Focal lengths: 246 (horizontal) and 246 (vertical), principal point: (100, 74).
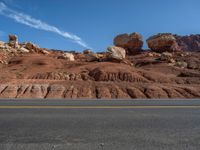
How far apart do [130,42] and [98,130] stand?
5152cm

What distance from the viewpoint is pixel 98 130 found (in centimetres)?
532

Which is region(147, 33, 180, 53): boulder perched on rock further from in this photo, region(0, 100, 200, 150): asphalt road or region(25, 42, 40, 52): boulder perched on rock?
region(0, 100, 200, 150): asphalt road

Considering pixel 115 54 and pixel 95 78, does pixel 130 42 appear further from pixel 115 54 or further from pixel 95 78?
pixel 95 78

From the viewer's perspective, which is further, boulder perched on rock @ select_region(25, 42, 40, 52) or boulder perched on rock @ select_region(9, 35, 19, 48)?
boulder perched on rock @ select_region(9, 35, 19, 48)

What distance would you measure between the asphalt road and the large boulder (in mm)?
49019

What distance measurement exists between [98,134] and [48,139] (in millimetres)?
1009

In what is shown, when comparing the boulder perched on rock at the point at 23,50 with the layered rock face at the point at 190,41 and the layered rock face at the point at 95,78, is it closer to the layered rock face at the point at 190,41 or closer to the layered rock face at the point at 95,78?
the layered rock face at the point at 95,78

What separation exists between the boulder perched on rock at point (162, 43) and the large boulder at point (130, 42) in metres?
2.38

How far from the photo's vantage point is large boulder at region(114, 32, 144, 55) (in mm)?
55656

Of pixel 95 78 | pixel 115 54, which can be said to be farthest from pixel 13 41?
pixel 95 78

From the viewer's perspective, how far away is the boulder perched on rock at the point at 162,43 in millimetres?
54188

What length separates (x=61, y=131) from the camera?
17.2 ft

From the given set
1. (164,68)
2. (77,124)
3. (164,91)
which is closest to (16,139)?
(77,124)

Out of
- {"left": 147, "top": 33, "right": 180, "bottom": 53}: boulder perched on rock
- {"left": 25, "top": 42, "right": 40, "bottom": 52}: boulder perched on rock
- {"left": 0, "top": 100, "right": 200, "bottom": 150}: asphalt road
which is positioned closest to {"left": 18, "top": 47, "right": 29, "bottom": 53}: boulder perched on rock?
{"left": 25, "top": 42, "right": 40, "bottom": 52}: boulder perched on rock
